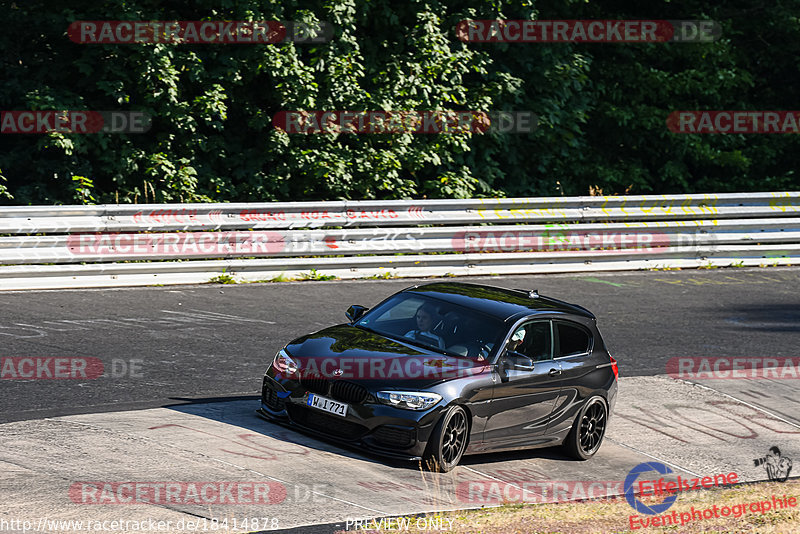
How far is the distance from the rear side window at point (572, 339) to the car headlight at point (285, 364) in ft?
8.66

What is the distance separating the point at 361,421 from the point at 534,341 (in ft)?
6.64

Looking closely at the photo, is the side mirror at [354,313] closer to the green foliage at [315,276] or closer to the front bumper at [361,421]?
the front bumper at [361,421]

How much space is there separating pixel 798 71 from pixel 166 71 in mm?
16683

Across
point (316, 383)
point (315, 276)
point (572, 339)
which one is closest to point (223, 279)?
point (315, 276)

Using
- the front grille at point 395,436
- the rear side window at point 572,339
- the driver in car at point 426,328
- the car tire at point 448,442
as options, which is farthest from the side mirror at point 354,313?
the rear side window at point 572,339

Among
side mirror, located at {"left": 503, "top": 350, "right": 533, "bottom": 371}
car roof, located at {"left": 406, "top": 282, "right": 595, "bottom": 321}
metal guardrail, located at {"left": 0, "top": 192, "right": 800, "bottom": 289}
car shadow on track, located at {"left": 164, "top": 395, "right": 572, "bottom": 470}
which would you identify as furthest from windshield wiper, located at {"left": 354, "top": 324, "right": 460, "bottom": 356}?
Answer: metal guardrail, located at {"left": 0, "top": 192, "right": 800, "bottom": 289}

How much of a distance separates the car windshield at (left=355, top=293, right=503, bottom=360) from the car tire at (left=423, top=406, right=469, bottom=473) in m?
0.67

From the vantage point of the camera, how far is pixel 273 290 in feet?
51.2

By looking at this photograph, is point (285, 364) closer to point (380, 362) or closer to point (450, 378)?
point (380, 362)

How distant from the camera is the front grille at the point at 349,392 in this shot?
8.95m

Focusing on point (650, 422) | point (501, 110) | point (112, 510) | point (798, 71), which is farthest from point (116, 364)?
point (798, 71)

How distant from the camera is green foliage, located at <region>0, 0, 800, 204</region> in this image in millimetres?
18797

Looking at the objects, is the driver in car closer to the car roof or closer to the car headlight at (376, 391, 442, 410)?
the car roof

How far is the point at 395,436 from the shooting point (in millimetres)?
8820
